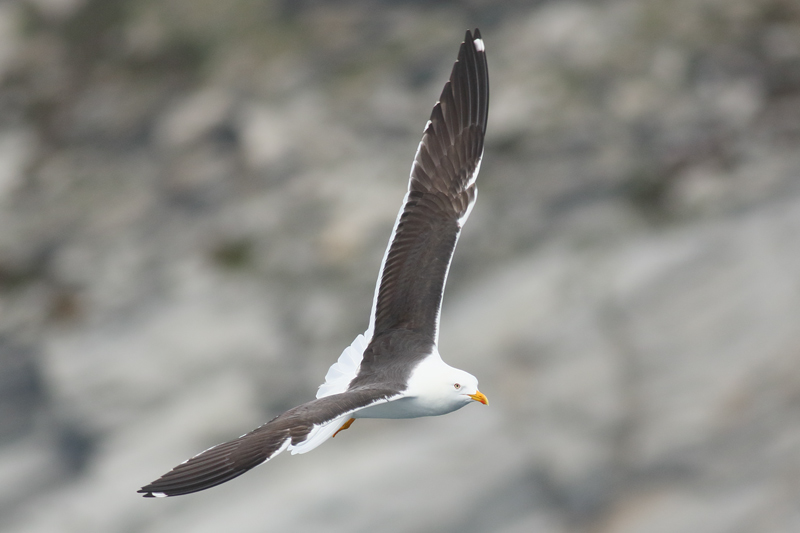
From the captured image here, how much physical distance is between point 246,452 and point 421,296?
2.91 metres

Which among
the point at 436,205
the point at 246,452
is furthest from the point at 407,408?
the point at 436,205

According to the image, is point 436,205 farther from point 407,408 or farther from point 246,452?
point 246,452

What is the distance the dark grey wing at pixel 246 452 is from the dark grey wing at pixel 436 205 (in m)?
1.96

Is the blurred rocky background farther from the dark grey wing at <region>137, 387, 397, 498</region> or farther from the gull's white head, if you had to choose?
the dark grey wing at <region>137, 387, 397, 498</region>

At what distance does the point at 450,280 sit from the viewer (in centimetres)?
Result: 1745

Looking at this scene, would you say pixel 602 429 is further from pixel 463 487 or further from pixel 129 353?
pixel 129 353

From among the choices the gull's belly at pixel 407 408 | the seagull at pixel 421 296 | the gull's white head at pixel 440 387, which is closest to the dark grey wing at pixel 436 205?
the seagull at pixel 421 296

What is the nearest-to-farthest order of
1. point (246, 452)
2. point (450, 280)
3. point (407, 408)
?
point (246, 452), point (407, 408), point (450, 280)

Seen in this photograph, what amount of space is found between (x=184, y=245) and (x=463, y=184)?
31.7 feet

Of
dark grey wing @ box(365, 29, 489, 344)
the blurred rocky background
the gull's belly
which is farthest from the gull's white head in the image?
the blurred rocky background

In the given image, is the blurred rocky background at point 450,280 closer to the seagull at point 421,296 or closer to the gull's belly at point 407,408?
the seagull at point 421,296

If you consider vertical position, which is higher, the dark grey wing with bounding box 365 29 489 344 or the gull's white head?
the dark grey wing with bounding box 365 29 489 344

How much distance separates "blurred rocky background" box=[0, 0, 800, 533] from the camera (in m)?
16.4

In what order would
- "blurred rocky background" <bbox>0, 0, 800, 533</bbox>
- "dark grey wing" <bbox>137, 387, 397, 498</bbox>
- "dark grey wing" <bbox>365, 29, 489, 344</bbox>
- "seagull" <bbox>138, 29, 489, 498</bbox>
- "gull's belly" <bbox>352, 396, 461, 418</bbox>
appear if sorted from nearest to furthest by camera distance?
"dark grey wing" <bbox>137, 387, 397, 498</bbox>
"seagull" <bbox>138, 29, 489, 498</bbox>
"gull's belly" <bbox>352, 396, 461, 418</bbox>
"dark grey wing" <bbox>365, 29, 489, 344</bbox>
"blurred rocky background" <bbox>0, 0, 800, 533</bbox>
